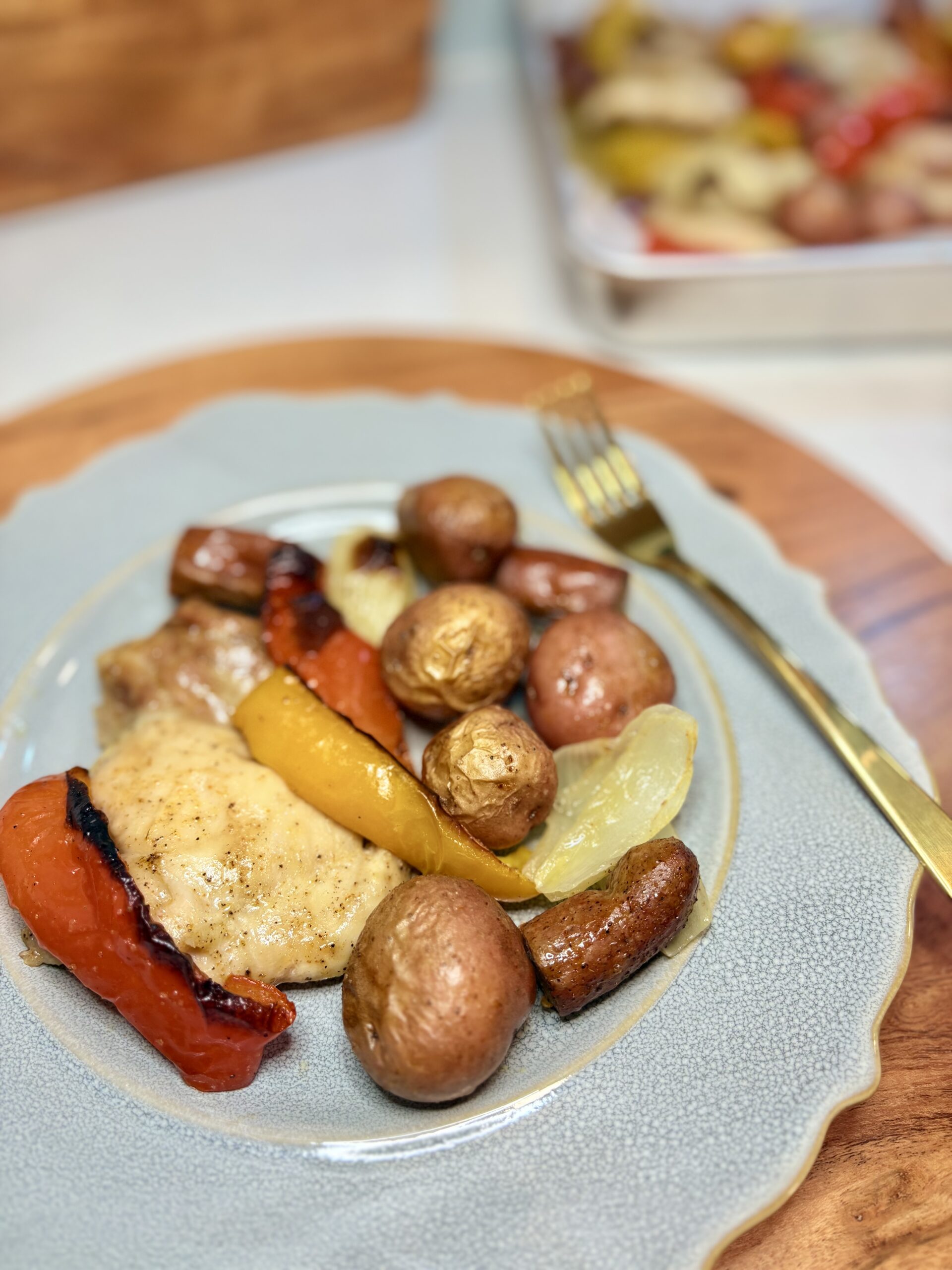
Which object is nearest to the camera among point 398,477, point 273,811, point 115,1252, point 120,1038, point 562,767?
point 115,1252

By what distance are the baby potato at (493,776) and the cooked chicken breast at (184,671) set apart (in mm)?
455

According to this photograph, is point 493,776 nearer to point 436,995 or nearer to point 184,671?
point 436,995

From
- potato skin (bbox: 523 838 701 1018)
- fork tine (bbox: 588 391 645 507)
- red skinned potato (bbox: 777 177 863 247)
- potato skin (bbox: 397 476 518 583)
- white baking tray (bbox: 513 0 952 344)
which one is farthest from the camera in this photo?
red skinned potato (bbox: 777 177 863 247)

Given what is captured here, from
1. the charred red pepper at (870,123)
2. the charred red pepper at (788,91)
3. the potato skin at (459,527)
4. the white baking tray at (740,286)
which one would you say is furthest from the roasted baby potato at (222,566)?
the charred red pepper at (788,91)

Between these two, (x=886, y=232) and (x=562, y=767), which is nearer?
(x=562, y=767)

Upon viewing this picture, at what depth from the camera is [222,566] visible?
213 cm

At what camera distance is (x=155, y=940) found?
1.52 meters

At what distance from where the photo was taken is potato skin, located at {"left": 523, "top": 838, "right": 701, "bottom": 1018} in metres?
1.58

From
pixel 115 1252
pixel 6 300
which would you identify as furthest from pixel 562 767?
pixel 6 300

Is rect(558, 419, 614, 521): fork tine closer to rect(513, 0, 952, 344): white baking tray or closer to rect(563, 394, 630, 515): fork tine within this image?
rect(563, 394, 630, 515): fork tine

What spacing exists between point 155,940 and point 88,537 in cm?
109

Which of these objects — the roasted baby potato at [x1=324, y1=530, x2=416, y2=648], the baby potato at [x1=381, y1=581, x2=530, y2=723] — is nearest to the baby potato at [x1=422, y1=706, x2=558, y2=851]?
the baby potato at [x1=381, y1=581, x2=530, y2=723]

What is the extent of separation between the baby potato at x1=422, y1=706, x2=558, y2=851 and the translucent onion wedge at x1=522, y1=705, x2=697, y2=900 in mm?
60

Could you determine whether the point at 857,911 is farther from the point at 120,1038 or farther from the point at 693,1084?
the point at 120,1038
